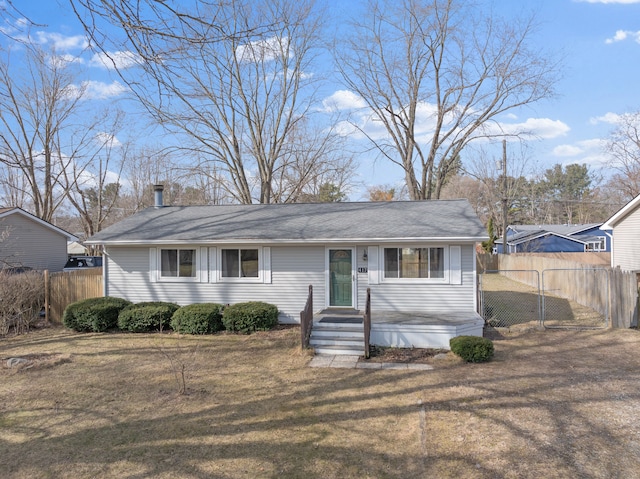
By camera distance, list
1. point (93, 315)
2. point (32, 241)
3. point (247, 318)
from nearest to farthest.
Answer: point (247, 318) < point (93, 315) < point (32, 241)

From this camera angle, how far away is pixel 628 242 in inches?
713

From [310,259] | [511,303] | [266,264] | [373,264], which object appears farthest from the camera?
[511,303]

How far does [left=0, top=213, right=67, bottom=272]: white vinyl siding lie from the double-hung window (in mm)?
10790

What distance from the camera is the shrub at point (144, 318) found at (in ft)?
36.6

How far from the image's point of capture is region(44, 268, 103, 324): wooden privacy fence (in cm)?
1306

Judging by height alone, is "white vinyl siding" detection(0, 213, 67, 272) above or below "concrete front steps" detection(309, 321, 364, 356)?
above

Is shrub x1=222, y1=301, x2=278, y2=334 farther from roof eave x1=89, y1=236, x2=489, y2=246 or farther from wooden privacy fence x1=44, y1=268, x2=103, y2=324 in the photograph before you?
wooden privacy fence x1=44, y1=268, x2=103, y2=324

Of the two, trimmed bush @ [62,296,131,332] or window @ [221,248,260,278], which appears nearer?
trimmed bush @ [62,296,131,332]

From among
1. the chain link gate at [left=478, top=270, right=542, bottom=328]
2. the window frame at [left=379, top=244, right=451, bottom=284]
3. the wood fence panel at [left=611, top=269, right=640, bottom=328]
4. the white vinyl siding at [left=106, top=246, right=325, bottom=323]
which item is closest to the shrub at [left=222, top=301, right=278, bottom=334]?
the white vinyl siding at [left=106, top=246, right=325, bottom=323]

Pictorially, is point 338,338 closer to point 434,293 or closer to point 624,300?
point 434,293

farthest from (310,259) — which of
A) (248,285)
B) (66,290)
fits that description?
(66,290)

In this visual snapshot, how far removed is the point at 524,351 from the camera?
8.82m

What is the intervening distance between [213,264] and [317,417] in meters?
7.12

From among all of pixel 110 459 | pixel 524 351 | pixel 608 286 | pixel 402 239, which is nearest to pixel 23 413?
pixel 110 459
